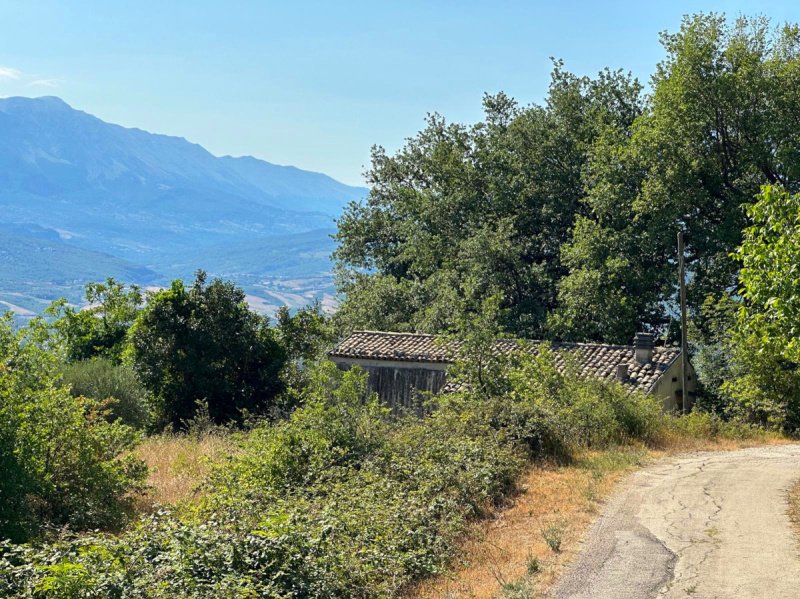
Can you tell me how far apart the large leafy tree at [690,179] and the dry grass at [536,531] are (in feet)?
62.0

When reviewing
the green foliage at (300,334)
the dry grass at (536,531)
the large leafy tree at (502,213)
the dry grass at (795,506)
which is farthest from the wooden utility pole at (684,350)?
the dry grass at (795,506)

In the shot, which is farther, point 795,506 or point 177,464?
point 177,464

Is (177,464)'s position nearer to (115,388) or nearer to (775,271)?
(775,271)

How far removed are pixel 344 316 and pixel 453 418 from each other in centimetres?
2820

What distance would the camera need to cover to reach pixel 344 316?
44.5 metres

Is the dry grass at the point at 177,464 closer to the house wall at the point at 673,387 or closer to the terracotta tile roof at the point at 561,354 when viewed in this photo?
the terracotta tile roof at the point at 561,354

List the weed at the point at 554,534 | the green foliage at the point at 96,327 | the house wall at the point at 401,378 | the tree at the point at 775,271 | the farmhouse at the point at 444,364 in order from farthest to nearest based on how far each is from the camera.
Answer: the green foliage at the point at 96,327 → the house wall at the point at 401,378 → the farmhouse at the point at 444,364 → the tree at the point at 775,271 → the weed at the point at 554,534

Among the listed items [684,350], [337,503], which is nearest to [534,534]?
[337,503]

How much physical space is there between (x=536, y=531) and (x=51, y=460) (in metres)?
7.34

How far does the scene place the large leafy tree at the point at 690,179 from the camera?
34.3 m

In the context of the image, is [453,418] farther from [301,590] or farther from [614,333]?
[614,333]

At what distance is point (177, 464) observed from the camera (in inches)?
663

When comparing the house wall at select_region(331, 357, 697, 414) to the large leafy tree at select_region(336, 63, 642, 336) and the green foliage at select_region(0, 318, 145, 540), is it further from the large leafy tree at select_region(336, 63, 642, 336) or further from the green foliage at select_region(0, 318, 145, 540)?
the green foliage at select_region(0, 318, 145, 540)

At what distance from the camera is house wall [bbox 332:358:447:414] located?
98.7ft
